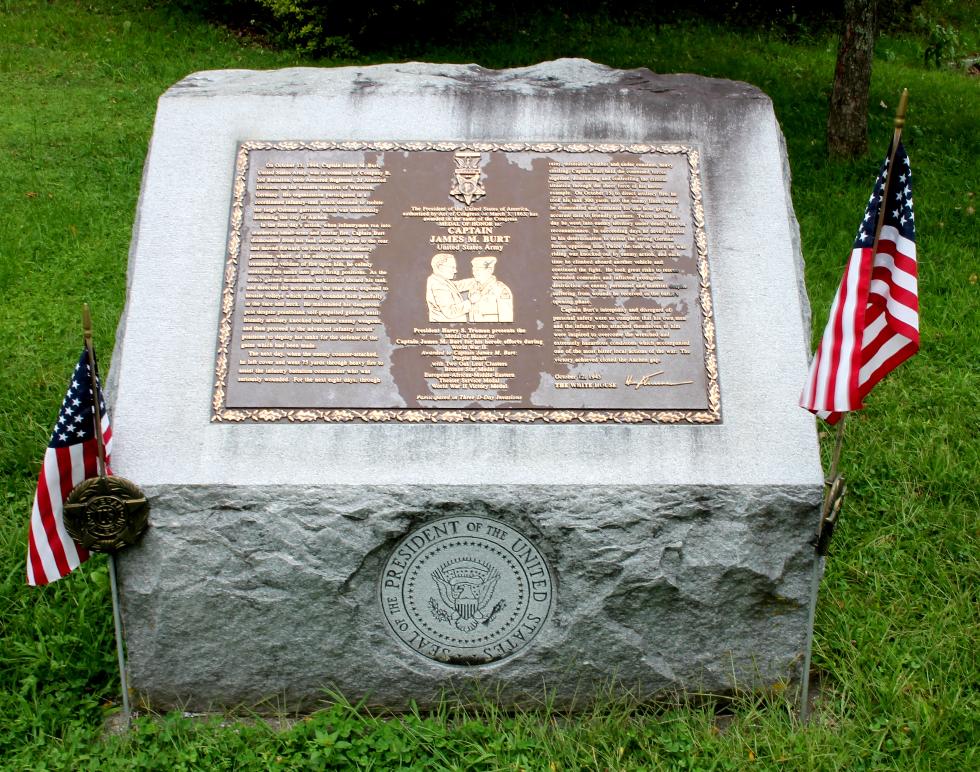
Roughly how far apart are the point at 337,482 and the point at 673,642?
145 cm

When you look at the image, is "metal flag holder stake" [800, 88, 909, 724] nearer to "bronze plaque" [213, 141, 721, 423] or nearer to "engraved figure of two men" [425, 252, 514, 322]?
"bronze plaque" [213, 141, 721, 423]

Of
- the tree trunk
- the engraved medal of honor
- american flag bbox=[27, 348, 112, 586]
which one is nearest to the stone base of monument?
american flag bbox=[27, 348, 112, 586]

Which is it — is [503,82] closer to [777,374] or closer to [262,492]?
[777,374]

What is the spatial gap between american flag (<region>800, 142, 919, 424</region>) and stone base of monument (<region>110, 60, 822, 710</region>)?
1.39 feet

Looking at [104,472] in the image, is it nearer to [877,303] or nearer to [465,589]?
[465,589]

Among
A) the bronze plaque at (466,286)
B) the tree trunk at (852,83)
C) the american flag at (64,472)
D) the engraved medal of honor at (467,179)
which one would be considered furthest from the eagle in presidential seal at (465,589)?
the tree trunk at (852,83)

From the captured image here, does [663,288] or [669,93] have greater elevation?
[669,93]

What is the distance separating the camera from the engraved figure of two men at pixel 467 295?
4113 millimetres

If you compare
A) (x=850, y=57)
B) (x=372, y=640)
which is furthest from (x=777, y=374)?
(x=850, y=57)

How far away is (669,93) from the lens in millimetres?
4586

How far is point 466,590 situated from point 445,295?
1.17m

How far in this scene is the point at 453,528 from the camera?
3.95 metres

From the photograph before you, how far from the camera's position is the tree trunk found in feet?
27.0
